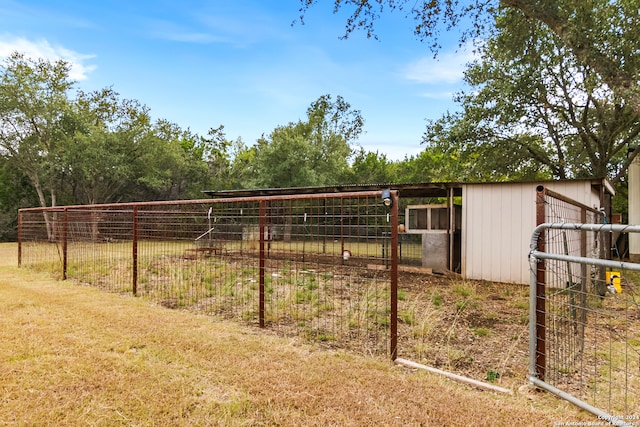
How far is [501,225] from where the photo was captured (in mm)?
7504

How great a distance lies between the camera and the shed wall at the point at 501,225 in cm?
719

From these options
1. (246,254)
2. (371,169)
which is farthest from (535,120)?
(371,169)

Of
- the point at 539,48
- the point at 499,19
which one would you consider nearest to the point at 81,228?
the point at 499,19

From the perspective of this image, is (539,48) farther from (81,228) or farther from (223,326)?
(81,228)

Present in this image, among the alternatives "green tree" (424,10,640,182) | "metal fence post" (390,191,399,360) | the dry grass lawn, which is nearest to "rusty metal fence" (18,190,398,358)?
"metal fence post" (390,191,399,360)

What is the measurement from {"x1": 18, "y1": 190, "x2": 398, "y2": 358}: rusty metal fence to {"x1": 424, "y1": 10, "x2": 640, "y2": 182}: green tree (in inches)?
292

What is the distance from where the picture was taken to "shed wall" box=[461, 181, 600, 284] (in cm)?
719

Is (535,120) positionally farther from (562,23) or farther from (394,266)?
(394,266)

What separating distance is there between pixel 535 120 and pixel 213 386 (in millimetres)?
13428

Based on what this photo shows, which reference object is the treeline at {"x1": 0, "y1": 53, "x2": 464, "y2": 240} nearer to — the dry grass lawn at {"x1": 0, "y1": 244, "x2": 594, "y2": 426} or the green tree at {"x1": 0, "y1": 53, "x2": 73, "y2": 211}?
the green tree at {"x1": 0, "y1": 53, "x2": 73, "y2": 211}

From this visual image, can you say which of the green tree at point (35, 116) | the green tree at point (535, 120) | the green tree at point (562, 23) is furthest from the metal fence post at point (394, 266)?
the green tree at point (35, 116)

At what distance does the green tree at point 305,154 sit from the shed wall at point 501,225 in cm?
1200

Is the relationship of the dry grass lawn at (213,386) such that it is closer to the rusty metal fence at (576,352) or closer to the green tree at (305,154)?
the rusty metal fence at (576,352)

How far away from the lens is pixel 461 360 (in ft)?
10.1
